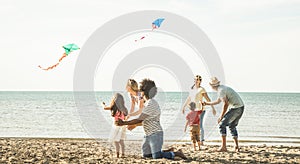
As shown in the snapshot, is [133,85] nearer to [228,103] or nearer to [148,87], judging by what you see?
[148,87]

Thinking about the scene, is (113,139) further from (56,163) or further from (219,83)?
(219,83)

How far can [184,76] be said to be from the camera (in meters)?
11.8

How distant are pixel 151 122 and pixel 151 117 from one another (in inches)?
4.4

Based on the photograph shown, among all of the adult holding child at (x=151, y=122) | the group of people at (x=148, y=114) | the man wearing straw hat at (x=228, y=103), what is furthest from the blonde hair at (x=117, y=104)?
the man wearing straw hat at (x=228, y=103)

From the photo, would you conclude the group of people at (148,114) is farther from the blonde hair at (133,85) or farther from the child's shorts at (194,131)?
the child's shorts at (194,131)

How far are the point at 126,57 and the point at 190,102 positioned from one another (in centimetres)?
342

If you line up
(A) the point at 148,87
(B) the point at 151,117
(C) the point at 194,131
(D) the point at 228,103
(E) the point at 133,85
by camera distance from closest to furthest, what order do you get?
(A) the point at 148,87 → (B) the point at 151,117 → (E) the point at 133,85 → (D) the point at 228,103 → (C) the point at 194,131

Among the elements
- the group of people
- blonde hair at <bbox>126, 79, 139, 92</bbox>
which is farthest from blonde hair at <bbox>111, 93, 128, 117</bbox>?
blonde hair at <bbox>126, 79, 139, 92</bbox>

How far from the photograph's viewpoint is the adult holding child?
288 inches

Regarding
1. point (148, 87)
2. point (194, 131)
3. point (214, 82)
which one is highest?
point (214, 82)

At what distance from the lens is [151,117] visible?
7.43 meters

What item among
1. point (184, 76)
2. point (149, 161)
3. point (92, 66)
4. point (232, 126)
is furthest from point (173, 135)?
point (149, 161)

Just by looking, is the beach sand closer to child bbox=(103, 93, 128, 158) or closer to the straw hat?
child bbox=(103, 93, 128, 158)

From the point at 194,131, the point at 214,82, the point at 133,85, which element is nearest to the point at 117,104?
the point at 133,85
